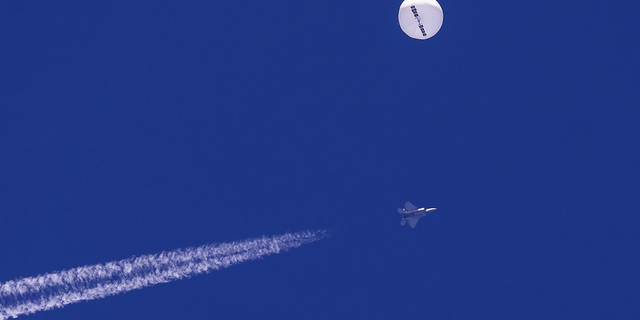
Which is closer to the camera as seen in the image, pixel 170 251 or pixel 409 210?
pixel 170 251

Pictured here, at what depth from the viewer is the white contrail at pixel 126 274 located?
54.1 m

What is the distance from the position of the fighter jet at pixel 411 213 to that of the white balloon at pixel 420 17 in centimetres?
1941

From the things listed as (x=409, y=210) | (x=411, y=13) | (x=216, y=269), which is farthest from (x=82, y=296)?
(x=411, y=13)

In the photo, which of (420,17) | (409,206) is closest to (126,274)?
(409,206)

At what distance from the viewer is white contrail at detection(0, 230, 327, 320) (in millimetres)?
54125

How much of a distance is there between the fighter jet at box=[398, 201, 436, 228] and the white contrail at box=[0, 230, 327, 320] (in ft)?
31.0

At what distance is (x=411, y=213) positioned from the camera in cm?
6450

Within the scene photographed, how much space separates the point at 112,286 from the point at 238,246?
1363 cm

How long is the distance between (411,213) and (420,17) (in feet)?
72.6

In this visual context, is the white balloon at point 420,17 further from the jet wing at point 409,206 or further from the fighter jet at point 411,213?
the fighter jet at point 411,213

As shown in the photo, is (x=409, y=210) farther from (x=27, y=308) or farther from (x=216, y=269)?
(x=27, y=308)

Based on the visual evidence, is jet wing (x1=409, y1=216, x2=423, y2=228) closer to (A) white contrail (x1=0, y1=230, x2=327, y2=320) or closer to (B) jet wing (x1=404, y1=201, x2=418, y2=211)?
(B) jet wing (x1=404, y1=201, x2=418, y2=211)

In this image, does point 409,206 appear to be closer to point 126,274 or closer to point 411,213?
point 411,213

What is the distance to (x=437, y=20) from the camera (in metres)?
56.5
